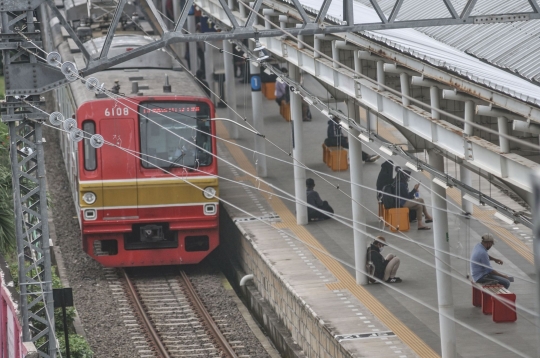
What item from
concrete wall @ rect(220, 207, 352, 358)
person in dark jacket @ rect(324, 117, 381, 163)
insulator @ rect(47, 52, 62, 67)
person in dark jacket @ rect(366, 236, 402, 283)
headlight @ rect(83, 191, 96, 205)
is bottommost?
concrete wall @ rect(220, 207, 352, 358)

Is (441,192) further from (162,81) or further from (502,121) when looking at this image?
(162,81)

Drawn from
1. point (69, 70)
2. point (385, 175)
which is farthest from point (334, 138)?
point (69, 70)

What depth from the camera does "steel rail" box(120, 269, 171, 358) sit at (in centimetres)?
1546

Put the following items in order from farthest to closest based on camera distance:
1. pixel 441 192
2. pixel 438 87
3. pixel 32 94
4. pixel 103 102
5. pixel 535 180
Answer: pixel 103 102
pixel 441 192
pixel 438 87
pixel 32 94
pixel 535 180

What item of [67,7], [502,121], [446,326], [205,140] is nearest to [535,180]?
[502,121]

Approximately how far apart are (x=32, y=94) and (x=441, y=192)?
15.8 ft

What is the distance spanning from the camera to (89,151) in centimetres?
1750

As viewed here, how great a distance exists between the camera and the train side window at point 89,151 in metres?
17.5

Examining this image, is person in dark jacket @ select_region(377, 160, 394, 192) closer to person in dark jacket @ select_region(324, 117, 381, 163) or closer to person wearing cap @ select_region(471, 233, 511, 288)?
person in dark jacket @ select_region(324, 117, 381, 163)

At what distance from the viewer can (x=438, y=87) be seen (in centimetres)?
1199

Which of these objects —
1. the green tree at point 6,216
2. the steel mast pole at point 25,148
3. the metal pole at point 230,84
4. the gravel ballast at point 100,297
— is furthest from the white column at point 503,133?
the metal pole at point 230,84

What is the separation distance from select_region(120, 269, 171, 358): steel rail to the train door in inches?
46.5

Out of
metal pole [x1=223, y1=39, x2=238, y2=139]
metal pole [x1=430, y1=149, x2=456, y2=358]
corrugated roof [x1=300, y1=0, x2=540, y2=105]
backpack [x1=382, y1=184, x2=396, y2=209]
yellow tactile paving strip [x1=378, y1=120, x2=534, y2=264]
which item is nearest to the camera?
corrugated roof [x1=300, y1=0, x2=540, y2=105]

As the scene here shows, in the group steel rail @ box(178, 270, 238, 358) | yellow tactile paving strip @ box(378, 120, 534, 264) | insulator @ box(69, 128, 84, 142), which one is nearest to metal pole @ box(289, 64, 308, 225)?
steel rail @ box(178, 270, 238, 358)
